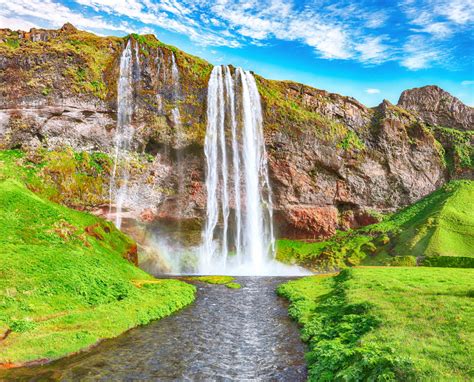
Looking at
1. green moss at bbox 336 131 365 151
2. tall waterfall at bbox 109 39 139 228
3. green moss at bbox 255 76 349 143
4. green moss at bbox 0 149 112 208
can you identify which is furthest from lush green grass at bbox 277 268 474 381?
green moss at bbox 336 131 365 151

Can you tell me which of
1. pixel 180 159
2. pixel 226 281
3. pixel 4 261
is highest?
pixel 180 159

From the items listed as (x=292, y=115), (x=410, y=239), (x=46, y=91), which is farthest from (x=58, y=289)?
(x=292, y=115)

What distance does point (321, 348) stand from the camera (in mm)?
15180

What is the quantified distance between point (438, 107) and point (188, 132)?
6929 cm

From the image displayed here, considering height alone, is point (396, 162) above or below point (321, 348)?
above

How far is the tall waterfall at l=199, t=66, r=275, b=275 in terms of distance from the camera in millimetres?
55281

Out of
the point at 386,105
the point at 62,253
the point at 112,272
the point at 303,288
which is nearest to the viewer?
the point at 62,253

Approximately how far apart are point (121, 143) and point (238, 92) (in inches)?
758

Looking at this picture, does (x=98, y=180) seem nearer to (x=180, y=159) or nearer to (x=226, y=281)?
(x=180, y=159)

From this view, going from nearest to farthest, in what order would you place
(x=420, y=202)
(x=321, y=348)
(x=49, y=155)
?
(x=321, y=348), (x=49, y=155), (x=420, y=202)

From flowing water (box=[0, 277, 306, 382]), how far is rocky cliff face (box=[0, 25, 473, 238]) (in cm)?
3229

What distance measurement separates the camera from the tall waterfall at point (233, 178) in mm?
55281

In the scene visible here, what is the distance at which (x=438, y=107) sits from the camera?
93.3 m

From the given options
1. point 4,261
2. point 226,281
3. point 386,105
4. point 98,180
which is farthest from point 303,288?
point 386,105
